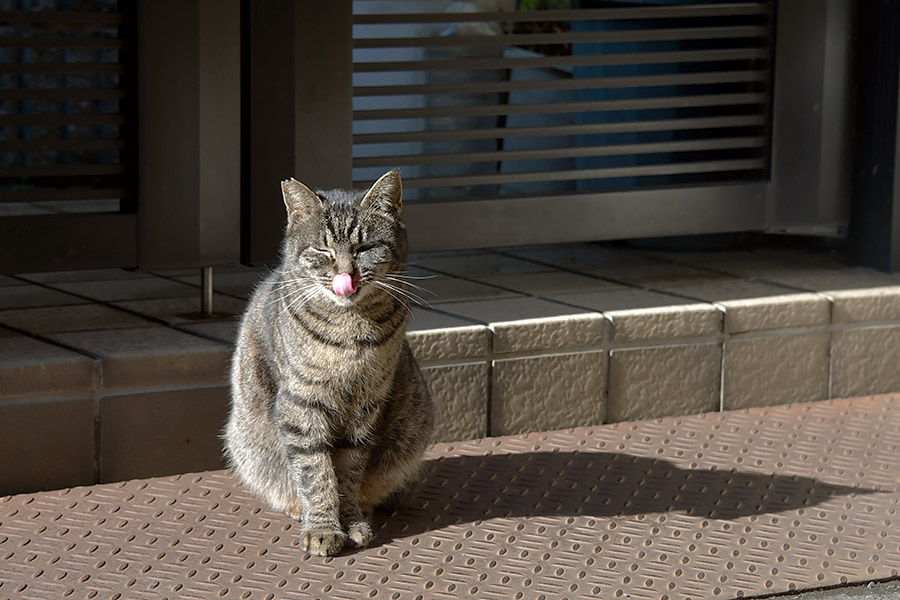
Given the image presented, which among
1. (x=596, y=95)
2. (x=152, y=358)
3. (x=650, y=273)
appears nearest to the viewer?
(x=152, y=358)

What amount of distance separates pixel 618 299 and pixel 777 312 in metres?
0.52

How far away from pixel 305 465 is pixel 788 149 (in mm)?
2368

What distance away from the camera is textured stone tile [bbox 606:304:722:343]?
371cm

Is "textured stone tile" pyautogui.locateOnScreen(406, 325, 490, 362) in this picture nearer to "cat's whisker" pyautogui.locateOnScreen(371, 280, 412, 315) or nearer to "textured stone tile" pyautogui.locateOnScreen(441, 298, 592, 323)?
"textured stone tile" pyautogui.locateOnScreen(441, 298, 592, 323)

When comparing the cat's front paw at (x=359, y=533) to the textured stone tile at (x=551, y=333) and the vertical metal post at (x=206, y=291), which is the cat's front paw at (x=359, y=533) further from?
the vertical metal post at (x=206, y=291)

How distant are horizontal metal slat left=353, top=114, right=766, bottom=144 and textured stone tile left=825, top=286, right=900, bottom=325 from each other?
2.39ft

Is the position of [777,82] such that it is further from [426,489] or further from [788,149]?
[426,489]

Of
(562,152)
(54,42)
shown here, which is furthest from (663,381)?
(54,42)

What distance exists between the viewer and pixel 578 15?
13.2 feet

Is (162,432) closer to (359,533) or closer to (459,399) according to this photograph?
(359,533)

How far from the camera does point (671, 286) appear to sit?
4113 millimetres

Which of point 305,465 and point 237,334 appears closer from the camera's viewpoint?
point 305,465

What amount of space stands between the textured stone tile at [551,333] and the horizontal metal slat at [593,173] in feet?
1.91

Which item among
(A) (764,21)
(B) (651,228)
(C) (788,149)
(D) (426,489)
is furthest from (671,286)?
(D) (426,489)
